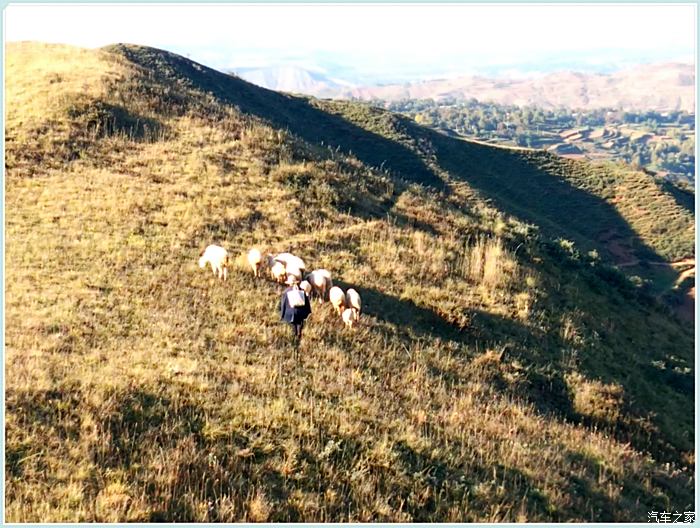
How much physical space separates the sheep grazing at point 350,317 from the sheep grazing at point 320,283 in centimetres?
103

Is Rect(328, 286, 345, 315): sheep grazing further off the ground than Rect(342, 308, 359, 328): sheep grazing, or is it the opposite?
Rect(328, 286, 345, 315): sheep grazing

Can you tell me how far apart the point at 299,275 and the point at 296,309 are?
2441 mm

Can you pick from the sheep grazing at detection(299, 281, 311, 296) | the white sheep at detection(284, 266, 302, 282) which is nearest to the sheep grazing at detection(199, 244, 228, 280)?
the white sheep at detection(284, 266, 302, 282)

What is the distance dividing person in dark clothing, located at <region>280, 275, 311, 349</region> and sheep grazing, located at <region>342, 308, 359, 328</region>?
1.06 meters

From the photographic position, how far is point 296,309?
10.4 metres

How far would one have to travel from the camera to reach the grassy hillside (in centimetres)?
680

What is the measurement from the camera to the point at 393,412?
8.77 metres

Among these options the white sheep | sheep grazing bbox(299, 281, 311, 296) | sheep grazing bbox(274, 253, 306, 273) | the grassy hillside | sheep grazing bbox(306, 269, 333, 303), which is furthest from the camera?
sheep grazing bbox(274, 253, 306, 273)

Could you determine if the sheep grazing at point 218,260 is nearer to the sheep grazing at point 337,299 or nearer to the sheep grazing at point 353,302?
the sheep grazing at point 337,299

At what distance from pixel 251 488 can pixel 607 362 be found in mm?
10552

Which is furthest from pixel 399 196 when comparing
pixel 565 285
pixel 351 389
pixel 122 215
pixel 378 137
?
pixel 378 137

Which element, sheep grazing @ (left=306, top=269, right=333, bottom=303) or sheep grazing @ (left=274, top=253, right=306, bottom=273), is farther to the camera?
sheep grazing @ (left=274, top=253, right=306, bottom=273)

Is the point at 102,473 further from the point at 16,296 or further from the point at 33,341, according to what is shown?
the point at 16,296

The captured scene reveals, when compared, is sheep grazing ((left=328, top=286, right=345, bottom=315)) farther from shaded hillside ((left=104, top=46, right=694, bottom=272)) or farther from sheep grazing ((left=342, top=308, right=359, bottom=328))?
→ shaded hillside ((left=104, top=46, right=694, bottom=272))
